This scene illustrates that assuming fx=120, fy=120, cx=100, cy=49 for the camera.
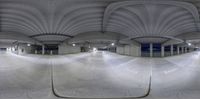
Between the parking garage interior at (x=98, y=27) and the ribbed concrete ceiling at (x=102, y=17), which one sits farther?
the ribbed concrete ceiling at (x=102, y=17)

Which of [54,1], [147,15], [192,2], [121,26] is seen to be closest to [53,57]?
[54,1]

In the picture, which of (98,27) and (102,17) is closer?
(102,17)

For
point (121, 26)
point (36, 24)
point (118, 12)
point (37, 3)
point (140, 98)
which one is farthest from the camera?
point (36, 24)

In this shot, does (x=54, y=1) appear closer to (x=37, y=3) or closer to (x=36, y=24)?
(x=37, y=3)

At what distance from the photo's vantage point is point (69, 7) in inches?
284

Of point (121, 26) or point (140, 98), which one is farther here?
point (121, 26)

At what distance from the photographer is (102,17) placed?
8625 millimetres

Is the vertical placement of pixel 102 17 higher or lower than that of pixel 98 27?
higher

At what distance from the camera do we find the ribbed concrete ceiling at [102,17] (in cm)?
675

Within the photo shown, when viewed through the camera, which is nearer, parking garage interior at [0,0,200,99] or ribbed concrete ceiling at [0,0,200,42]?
parking garage interior at [0,0,200,99]

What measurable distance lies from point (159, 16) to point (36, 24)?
956cm

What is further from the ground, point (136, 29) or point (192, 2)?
point (192, 2)

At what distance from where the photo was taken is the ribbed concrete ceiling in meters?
6.75

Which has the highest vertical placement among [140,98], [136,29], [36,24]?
[36,24]
